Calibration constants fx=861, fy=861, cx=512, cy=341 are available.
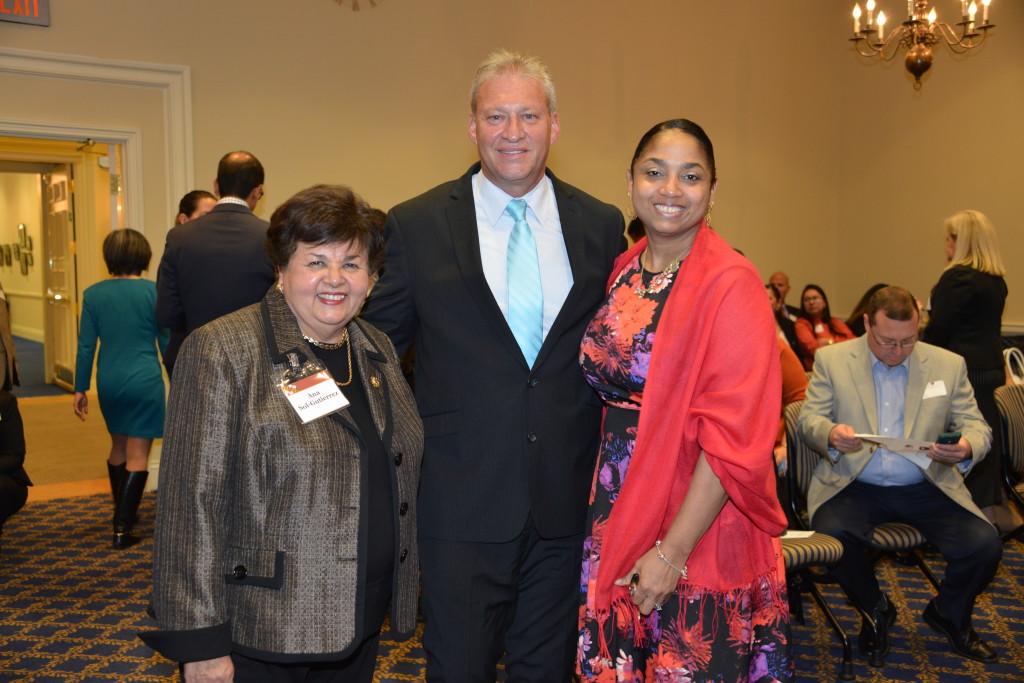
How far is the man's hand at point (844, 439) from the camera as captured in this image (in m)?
3.61

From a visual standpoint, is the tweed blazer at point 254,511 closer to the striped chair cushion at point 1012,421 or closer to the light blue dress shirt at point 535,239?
the light blue dress shirt at point 535,239

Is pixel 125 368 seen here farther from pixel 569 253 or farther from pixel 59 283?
pixel 59 283

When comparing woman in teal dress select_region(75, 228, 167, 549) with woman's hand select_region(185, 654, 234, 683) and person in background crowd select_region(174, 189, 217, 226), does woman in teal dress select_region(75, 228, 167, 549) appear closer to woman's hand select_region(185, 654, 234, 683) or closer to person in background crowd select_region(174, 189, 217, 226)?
person in background crowd select_region(174, 189, 217, 226)

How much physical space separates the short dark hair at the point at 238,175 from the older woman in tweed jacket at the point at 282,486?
9.45ft

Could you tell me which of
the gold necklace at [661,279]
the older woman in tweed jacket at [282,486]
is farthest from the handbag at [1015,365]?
the older woman in tweed jacket at [282,486]

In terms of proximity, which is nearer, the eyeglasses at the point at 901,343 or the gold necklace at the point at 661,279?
the gold necklace at the point at 661,279

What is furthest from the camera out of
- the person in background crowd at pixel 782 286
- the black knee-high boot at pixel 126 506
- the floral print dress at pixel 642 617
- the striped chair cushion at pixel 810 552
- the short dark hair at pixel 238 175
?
the person in background crowd at pixel 782 286

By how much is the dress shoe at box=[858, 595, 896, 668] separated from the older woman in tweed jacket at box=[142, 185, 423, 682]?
2536 millimetres

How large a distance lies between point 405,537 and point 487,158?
97 centimetres

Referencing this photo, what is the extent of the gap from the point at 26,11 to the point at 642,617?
542 cm

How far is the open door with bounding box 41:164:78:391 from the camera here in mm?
10047

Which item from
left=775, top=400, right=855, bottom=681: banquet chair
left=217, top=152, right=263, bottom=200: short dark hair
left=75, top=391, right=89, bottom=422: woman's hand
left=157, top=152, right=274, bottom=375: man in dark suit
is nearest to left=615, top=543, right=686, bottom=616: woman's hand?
left=775, top=400, right=855, bottom=681: banquet chair

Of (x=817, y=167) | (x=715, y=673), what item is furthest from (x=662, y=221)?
(x=817, y=167)

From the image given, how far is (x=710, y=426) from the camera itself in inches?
73.4
